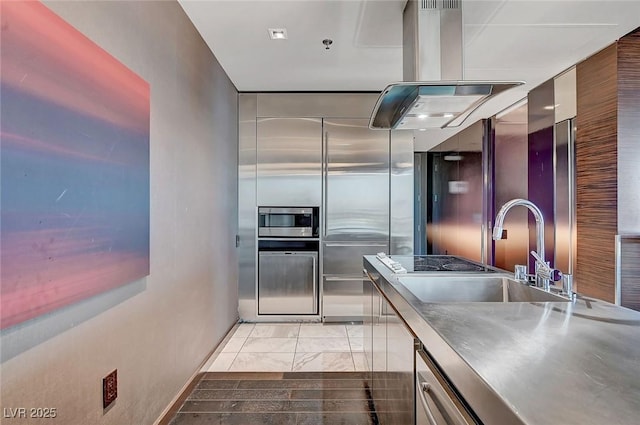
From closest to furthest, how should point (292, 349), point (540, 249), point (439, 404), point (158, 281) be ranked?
point (439, 404) → point (540, 249) → point (158, 281) → point (292, 349)

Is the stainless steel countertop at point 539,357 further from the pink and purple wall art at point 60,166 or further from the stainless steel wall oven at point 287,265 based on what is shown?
the stainless steel wall oven at point 287,265

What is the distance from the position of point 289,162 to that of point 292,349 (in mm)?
2026

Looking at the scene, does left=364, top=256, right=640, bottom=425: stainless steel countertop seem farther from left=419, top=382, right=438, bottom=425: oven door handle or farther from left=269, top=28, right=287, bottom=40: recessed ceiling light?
left=269, top=28, right=287, bottom=40: recessed ceiling light

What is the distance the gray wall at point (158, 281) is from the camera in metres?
1.11

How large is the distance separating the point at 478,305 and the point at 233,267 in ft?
9.60

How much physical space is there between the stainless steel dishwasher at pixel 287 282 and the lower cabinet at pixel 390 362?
1.65 m

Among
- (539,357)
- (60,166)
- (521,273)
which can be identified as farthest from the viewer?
(521,273)

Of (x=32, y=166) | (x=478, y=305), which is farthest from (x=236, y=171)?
(x=478, y=305)

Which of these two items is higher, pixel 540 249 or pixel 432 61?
pixel 432 61

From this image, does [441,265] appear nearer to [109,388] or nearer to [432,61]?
[432,61]

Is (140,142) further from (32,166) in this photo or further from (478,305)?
(478,305)

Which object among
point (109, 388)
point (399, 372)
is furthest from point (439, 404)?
point (109, 388)

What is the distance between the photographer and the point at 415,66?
1.98 metres

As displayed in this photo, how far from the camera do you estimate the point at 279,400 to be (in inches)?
88.3
